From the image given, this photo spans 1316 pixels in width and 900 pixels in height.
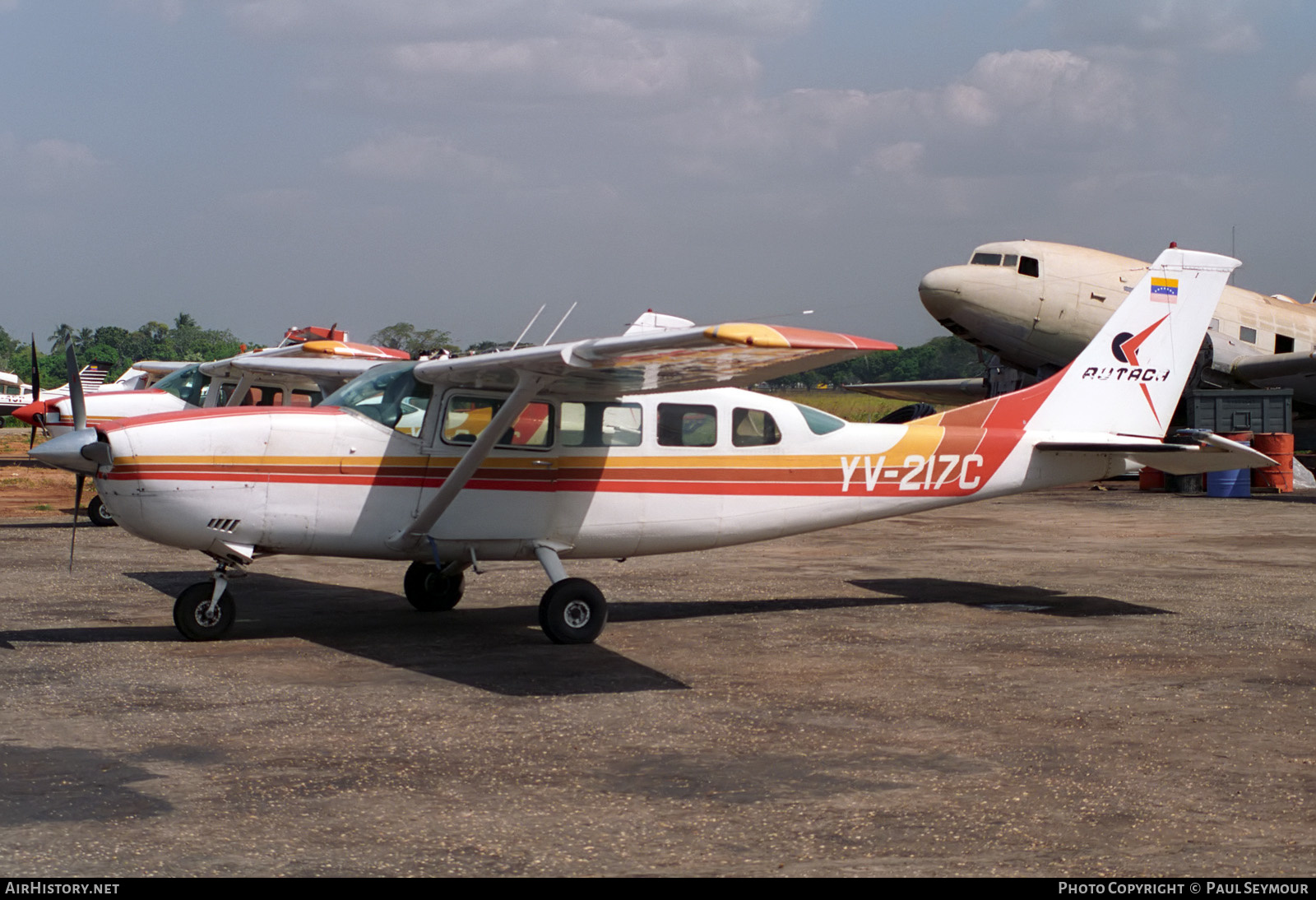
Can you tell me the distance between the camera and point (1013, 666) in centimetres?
866

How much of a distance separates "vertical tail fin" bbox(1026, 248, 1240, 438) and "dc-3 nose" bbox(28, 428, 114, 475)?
7.98 meters

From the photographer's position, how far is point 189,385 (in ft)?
65.2

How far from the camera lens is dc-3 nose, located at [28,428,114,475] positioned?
343 inches

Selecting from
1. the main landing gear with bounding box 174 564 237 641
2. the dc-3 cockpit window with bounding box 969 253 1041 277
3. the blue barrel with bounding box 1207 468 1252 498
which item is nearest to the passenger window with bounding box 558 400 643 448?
the main landing gear with bounding box 174 564 237 641

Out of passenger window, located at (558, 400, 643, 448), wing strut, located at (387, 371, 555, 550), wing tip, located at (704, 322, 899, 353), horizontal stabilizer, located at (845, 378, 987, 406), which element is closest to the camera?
wing tip, located at (704, 322, 899, 353)

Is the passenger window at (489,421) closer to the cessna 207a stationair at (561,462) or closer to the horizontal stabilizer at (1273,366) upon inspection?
the cessna 207a stationair at (561,462)

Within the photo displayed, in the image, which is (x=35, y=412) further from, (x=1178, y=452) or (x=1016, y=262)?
(x=1016, y=262)

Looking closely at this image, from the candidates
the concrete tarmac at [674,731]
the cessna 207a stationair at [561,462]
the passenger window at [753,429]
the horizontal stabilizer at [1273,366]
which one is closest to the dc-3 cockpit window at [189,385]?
the concrete tarmac at [674,731]

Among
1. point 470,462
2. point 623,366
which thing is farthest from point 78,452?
point 623,366

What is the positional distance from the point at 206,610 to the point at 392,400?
2.10 metres

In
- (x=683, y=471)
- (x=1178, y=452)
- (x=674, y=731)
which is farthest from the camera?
(x=1178, y=452)

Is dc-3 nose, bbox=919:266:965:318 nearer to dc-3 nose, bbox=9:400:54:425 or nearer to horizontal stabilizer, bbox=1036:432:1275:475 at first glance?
horizontal stabilizer, bbox=1036:432:1275:475
